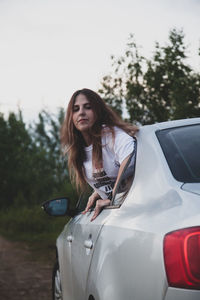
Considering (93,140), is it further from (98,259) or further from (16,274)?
(16,274)

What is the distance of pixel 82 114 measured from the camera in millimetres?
4062

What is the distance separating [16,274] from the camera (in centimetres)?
802

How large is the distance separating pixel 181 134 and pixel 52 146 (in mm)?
83947

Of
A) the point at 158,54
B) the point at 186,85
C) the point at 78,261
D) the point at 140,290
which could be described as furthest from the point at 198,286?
the point at 158,54

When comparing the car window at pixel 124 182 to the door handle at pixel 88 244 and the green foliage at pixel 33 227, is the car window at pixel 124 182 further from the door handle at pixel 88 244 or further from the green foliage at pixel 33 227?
the green foliage at pixel 33 227

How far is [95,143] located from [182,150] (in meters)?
1.20

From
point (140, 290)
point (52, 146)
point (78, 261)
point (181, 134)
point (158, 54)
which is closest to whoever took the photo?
point (140, 290)

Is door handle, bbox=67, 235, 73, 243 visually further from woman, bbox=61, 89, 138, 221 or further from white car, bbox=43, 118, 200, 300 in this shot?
white car, bbox=43, 118, 200, 300

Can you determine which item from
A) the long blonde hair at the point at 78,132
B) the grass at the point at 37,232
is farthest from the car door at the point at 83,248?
the grass at the point at 37,232

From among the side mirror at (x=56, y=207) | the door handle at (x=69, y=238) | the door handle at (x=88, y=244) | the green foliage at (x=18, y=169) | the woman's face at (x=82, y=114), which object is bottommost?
the green foliage at (x=18, y=169)

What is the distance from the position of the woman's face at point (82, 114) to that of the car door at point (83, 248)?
692 millimetres

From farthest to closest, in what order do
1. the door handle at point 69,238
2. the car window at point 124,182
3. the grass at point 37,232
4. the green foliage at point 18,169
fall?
the green foliage at point 18,169
the grass at point 37,232
the door handle at point 69,238
the car window at point 124,182

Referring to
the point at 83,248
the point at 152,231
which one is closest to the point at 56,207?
the point at 83,248

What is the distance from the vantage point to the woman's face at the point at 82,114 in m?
3.97
